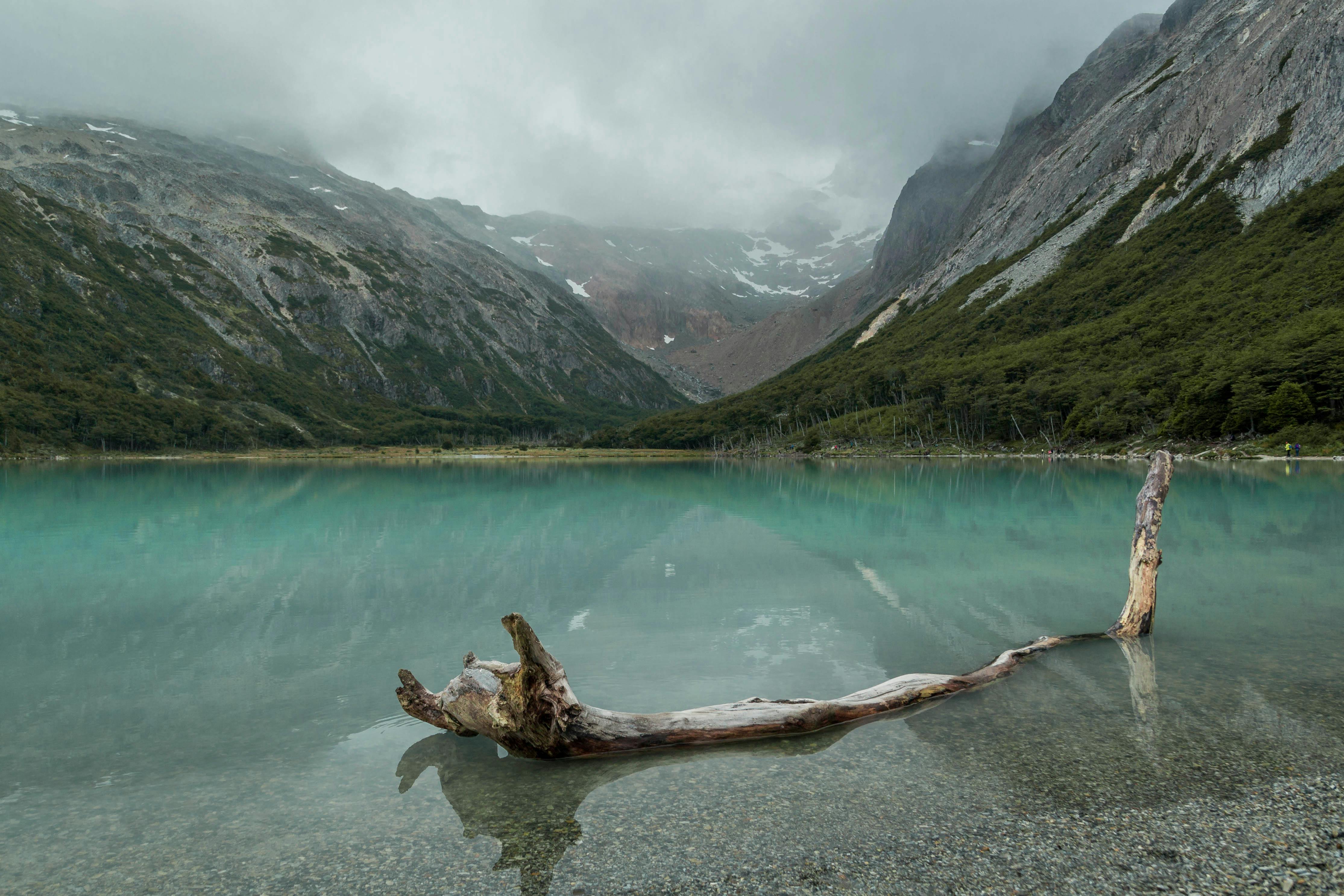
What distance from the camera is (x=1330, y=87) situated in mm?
133625

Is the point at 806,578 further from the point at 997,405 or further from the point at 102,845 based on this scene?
the point at 997,405

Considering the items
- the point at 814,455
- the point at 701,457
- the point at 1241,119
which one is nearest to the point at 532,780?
the point at 814,455

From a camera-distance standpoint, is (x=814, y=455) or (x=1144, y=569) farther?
(x=814, y=455)

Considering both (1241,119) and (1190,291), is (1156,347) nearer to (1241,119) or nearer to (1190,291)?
(1190,291)

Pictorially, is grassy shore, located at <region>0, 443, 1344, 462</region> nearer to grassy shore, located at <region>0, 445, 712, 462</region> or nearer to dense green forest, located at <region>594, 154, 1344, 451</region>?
grassy shore, located at <region>0, 445, 712, 462</region>

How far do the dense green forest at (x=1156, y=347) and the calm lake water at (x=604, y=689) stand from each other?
2743 inches

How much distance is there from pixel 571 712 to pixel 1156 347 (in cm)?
14965

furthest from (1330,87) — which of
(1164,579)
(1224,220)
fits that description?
(1164,579)

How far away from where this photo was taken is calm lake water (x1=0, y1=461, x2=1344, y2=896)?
7.22m

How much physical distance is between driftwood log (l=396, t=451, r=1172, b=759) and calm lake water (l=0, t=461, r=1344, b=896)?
0.30 m

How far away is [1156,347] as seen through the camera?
126750mm

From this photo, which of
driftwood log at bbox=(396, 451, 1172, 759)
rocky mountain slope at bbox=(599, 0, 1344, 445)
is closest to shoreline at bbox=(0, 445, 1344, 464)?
rocky mountain slope at bbox=(599, 0, 1344, 445)

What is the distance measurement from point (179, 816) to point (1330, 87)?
197 m

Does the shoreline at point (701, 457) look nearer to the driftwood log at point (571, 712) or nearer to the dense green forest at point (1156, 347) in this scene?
the dense green forest at point (1156, 347)
